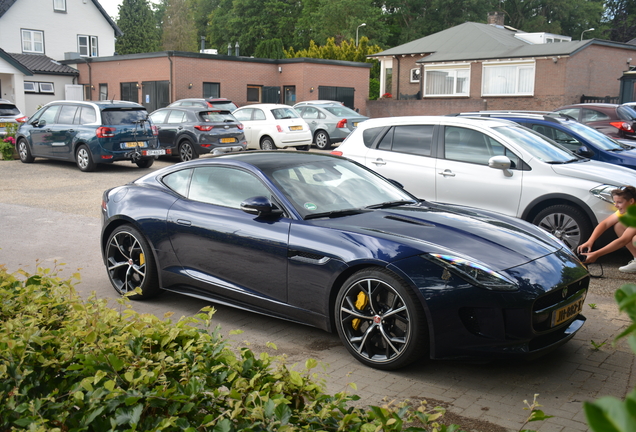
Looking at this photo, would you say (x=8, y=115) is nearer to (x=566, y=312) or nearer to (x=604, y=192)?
(x=604, y=192)

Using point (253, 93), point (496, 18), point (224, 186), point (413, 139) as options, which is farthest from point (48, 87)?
point (224, 186)

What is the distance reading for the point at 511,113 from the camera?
11.8 metres

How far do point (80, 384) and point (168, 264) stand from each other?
11.0 ft

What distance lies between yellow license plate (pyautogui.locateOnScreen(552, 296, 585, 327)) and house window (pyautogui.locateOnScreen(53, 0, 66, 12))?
170 ft

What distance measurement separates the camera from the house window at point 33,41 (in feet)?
154

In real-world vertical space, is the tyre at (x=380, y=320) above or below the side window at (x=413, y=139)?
below

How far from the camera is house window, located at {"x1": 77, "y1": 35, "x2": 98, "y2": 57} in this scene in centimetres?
5047

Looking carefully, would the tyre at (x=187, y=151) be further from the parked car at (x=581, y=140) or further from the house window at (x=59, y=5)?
the house window at (x=59, y=5)

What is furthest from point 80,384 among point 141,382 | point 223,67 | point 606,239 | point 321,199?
point 223,67

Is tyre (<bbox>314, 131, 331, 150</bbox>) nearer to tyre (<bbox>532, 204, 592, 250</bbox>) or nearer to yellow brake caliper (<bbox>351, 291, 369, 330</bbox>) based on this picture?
tyre (<bbox>532, 204, 592, 250</bbox>)

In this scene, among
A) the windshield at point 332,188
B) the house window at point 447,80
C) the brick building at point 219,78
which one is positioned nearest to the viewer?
the windshield at point 332,188

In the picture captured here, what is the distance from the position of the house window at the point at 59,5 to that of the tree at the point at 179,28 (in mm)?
39204

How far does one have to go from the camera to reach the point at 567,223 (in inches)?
312

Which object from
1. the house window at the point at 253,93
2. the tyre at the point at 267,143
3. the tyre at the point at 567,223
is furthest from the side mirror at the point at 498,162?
the house window at the point at 253,93
